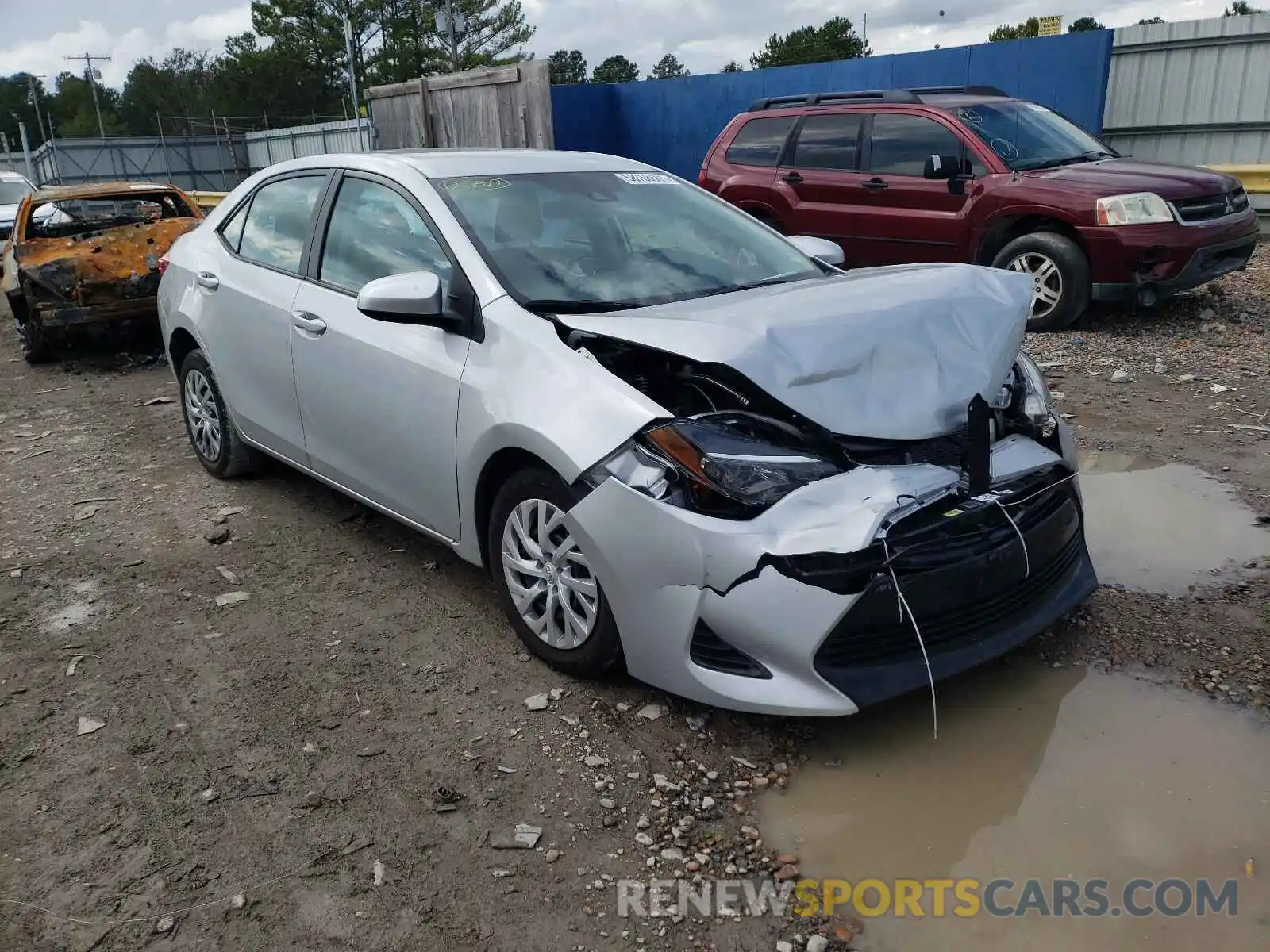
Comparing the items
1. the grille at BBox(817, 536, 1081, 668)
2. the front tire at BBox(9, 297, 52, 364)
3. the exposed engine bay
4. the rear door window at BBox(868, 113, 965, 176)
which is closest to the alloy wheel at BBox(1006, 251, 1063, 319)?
the rear door window at BBox(868, 113, 965, 176)

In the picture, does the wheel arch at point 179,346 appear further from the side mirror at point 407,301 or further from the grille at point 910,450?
the grille at point 910,450

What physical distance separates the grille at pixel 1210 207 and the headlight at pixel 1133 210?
0.49ft

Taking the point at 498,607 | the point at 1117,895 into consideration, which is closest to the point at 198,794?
the point at 498,607

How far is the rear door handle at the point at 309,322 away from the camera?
4.18 metres

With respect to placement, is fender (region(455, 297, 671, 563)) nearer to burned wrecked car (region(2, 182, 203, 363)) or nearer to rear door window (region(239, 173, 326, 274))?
rear door window (region(239, 173, 326, 274))

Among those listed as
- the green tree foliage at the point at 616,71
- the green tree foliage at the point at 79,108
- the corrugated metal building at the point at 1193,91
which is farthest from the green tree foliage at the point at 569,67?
the corrugated metal building at the point at 1193,91

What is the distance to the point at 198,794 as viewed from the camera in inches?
117

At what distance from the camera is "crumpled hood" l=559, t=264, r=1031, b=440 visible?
9.89ft

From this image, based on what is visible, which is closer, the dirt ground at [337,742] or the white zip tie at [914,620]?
the dirt ground at [337,742]

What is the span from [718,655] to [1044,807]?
3.13 ft

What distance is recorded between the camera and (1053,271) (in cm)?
795

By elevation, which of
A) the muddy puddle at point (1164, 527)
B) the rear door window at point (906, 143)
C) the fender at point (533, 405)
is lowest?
the muddy puddle at point (1164, 527)

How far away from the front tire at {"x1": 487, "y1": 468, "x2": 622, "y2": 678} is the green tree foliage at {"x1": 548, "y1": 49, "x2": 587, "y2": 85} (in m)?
79.2

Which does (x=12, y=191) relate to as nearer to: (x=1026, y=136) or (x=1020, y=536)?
(x=1026, y=136)
